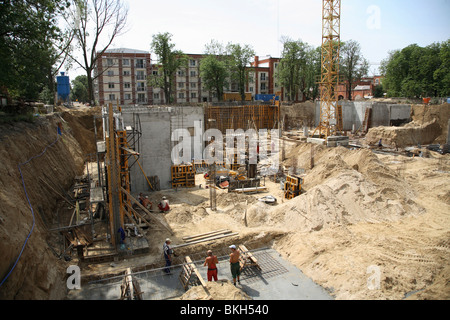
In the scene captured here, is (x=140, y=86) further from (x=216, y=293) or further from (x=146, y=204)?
(x=216, y=293)

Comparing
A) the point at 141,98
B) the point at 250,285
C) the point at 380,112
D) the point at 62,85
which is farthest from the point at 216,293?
the point at 141,98

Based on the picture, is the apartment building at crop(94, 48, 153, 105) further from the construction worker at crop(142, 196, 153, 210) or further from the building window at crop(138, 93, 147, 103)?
A: the construction worker at crop(142, 196, 153, 210)

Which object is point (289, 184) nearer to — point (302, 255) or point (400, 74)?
point (302, 255)

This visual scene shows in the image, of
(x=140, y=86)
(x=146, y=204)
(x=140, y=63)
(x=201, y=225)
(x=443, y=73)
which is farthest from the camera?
(x=140, y=86)

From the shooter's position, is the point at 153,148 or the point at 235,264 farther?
the point at 153,148

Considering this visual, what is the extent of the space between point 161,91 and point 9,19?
40206 millimetres

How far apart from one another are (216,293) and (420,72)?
5101 centimetres

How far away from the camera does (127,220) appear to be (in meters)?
12.5

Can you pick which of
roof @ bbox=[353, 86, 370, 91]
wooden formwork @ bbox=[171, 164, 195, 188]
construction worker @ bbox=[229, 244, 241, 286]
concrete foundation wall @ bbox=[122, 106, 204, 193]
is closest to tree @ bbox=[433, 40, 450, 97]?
roof @ bbox=[353, 86, 370, 91]

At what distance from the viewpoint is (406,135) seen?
3139cm

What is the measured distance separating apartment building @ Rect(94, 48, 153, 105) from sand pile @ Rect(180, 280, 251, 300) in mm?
42572

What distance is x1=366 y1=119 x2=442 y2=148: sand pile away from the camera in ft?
101

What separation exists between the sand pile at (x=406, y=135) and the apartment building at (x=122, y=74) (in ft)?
116

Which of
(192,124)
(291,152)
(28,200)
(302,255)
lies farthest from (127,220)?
(291,152)
